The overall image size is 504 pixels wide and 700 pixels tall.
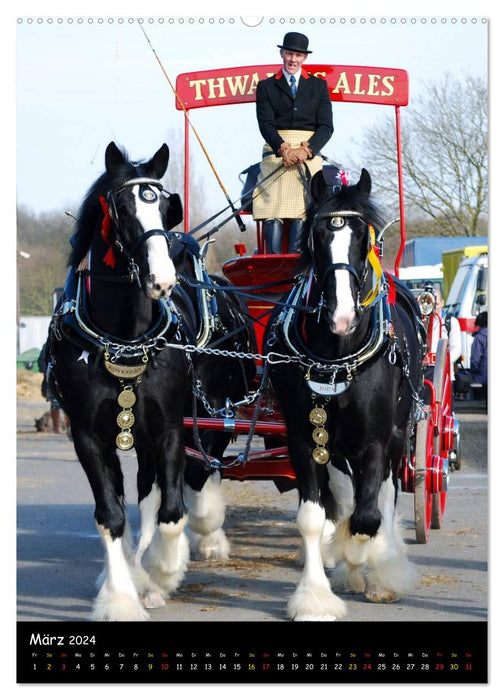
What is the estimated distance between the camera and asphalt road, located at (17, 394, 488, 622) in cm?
598

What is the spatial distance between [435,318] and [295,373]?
2741mm

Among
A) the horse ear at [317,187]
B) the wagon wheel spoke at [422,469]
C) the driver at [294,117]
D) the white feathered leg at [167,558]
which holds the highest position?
the driver at [294,117]

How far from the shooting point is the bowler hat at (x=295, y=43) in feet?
19.4

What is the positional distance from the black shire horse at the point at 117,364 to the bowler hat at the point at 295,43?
0.94 m

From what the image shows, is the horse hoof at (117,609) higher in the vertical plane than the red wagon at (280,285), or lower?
lower

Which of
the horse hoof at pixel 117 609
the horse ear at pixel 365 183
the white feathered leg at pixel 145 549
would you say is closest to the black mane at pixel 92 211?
the horse ear at pixel 365 183

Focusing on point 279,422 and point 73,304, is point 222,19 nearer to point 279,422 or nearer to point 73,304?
point 73,304

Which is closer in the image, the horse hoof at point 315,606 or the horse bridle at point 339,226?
the horse bridle at point 339,226

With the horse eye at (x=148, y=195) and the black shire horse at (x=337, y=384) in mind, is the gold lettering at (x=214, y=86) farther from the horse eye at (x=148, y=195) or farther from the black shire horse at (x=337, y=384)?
the horse eye at (x=148, y=195)

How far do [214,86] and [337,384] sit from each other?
8.87 feet

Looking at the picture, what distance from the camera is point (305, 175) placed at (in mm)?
7203

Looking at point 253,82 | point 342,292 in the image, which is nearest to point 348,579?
point 342,292

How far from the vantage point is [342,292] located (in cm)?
512

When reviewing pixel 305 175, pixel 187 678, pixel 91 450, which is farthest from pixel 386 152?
pixel 187 678
